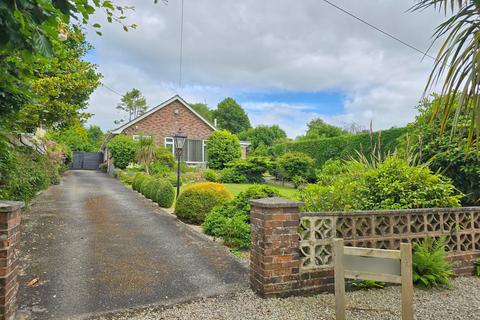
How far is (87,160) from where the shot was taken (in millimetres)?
31547

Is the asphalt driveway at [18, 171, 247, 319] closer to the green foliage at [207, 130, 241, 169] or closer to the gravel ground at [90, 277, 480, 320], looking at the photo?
the gravel ground at [90, 277, 480, 320]

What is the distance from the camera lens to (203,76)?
19.8 m

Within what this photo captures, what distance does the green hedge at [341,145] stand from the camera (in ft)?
48.0

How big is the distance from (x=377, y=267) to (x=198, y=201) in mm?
5907

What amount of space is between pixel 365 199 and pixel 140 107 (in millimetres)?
49818

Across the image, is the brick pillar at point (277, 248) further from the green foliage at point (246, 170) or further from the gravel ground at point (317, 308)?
the green foliage at point (246, 170)

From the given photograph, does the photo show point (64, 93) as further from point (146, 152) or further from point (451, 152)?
point (146, 152)

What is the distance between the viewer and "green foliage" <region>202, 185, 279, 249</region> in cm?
606

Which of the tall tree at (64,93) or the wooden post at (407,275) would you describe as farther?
the tall tree at (64,93)

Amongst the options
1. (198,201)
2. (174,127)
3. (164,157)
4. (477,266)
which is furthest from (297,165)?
(477,266)

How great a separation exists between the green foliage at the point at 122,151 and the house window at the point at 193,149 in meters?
3.07

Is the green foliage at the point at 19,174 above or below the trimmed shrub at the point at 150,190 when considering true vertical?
above

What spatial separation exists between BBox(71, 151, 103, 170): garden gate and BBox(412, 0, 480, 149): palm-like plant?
31810 millimetres

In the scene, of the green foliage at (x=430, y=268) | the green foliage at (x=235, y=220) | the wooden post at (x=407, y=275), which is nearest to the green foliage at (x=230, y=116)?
the green foliage at (x=235, y=220)
